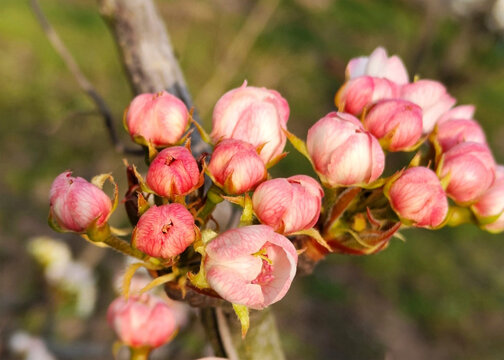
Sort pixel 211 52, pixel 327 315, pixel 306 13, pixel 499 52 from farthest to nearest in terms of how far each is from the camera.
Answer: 1. pixel 306 13
2. pixel 211 52
3. pixel 327 315
4. pixel 499 52

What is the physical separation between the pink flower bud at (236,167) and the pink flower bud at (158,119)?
0.08m

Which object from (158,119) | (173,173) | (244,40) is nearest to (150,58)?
(158,119)

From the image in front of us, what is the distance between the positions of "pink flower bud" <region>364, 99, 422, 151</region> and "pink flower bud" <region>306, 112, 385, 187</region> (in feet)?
0.20

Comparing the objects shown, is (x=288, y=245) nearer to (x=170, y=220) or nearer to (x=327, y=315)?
(x=170, y=220)

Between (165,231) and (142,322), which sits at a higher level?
(165,231)

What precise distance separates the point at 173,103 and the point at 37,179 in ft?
11.4

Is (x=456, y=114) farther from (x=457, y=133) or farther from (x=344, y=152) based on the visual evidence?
(x=344, y=152)

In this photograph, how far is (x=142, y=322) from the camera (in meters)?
0.87

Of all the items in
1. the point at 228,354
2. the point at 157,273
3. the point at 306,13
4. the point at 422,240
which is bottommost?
the point at 422,240

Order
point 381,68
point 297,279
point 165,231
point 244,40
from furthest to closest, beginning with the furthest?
1. point 244,40
2. point 297,279
3. point 381,68
4. point 165,231

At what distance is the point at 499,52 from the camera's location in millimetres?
2854

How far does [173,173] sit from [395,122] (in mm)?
311

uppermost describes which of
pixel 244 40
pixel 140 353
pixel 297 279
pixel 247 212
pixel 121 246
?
pixel 247 212

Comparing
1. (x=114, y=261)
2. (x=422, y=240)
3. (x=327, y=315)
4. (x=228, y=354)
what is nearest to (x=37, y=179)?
(x=114, y=261)
